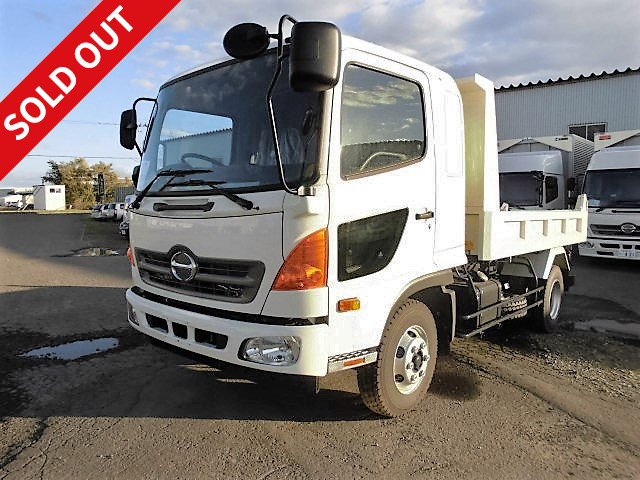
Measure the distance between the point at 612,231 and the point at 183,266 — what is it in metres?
10.8

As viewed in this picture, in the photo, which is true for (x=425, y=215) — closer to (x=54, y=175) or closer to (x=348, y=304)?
(x=348, y=304)

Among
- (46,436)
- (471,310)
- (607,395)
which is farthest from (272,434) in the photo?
(607,395)

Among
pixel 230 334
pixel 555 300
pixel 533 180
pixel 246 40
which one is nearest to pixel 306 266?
pixel 230 334

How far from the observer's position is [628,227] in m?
10.9

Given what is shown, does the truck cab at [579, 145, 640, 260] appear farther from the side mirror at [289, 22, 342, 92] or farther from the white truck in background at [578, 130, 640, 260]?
the side mirror at [289, 22, 342, 92]

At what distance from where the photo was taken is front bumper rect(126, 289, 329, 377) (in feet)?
9.68

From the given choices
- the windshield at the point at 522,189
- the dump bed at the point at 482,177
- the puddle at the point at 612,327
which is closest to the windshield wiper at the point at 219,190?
the dump bed at the point at 482,177

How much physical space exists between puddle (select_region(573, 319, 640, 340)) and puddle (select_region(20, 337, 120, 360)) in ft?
18.8

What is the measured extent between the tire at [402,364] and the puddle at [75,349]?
323cm

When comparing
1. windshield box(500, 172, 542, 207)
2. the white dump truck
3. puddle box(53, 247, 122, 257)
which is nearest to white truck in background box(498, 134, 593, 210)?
windshield box(500, 172, 542, 207)

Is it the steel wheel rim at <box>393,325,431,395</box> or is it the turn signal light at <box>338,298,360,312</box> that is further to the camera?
the steel wheel rim at <box>393,325,431,395</box>

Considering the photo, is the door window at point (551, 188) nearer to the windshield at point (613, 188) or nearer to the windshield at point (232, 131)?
the windshield at point (613, 188)

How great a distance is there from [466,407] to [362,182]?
2.07 metres

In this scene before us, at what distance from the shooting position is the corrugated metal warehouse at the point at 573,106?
17781 mm
